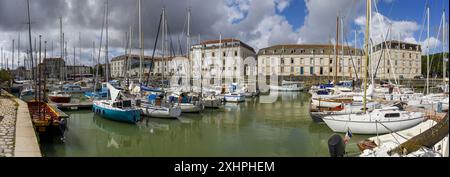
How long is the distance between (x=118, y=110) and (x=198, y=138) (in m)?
7.53

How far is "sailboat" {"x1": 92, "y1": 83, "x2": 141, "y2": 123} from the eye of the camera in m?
22.0

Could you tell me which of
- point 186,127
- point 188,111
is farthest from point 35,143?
point 188,111

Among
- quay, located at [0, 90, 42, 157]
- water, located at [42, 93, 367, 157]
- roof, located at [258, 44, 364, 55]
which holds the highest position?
roof, located at [258, 44, 364, 55]

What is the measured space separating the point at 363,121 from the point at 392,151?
743 cm

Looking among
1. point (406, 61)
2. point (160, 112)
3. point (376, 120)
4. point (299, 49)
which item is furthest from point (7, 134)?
point (406, 61)

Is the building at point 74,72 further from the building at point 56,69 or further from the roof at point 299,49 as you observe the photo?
the roof at point 299,49

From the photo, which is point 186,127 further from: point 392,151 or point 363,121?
point 392,151

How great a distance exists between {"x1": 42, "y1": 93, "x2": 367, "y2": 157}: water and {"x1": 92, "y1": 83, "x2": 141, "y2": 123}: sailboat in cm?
46

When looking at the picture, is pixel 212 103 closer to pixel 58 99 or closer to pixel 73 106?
pixel 73 106

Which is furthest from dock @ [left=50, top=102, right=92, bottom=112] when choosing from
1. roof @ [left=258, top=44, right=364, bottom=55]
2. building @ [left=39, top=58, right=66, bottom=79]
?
roof @ [left=258, top=44, right=364, bottom=55]

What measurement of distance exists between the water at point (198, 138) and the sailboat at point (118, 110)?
46cm

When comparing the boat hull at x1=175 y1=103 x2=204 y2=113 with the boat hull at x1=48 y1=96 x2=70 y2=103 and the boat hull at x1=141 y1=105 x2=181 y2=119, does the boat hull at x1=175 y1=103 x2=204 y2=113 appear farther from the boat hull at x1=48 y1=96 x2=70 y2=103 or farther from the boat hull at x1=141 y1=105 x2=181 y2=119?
the boat hull at x1=48 y1=96 x2=70 y2=103

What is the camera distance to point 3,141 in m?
12.4

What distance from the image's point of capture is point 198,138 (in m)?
18.3
